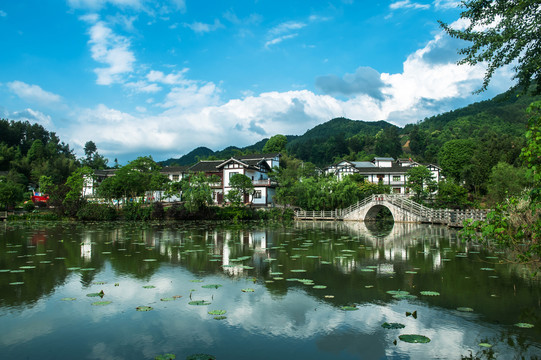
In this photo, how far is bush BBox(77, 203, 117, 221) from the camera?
31016 millimetres

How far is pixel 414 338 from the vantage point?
405 centimetres

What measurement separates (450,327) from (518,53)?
8.83m

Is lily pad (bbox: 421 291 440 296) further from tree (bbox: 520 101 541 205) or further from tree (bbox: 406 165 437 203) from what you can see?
tree (bbox: 406 165 437 203)

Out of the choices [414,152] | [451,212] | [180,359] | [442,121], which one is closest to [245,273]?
[180,359]

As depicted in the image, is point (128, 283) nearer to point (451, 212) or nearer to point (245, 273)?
point (245, 273)

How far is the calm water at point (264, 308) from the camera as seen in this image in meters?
3.88

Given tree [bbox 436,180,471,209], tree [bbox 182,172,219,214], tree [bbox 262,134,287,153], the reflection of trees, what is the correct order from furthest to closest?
1. tree [bbox 262,134,287,153]
2. tree [bbox 436,180,471,209]
3. tree [bbox 182,172,219,214]
4. the reflection of trees

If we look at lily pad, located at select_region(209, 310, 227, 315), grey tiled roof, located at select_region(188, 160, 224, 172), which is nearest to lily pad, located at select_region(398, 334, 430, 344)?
lily pad, located at select_region(209, 310, 227, 315)

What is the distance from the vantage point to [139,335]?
13.9 ft

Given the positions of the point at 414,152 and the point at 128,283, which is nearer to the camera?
the point at 128,283

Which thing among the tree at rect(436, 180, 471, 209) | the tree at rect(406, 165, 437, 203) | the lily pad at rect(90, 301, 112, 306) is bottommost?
the lily pad at rect(90, 301, 112, 306)

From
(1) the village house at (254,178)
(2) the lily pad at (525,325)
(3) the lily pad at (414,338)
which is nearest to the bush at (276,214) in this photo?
(1) the village house at (254,178)

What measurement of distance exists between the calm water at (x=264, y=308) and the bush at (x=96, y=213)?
22804 millimetres

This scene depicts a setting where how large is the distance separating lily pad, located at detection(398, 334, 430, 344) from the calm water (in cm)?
5
